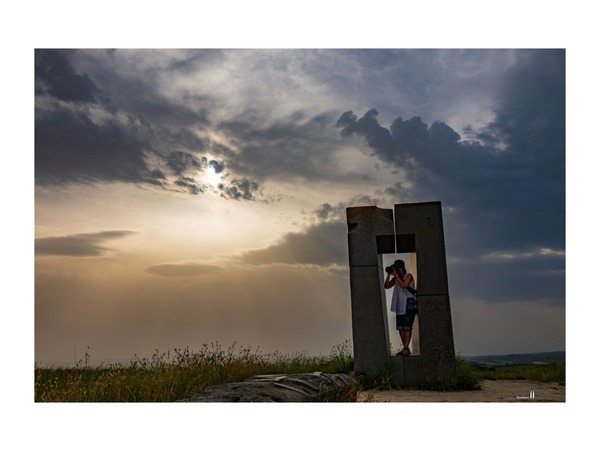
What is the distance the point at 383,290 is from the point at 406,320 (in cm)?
71

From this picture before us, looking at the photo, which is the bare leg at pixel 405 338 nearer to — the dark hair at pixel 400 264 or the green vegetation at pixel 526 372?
the dark hair at pixel 400 264

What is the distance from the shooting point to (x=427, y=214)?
12438mm

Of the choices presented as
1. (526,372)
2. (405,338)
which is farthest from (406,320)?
(526,372)

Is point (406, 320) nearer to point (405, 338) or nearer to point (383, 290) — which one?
point (405, 338)

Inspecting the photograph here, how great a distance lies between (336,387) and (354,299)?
144 inches

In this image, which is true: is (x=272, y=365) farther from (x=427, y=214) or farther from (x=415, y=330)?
(x=427, y=214)

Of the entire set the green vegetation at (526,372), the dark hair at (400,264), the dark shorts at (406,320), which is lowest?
the green vegetation at (526,372)

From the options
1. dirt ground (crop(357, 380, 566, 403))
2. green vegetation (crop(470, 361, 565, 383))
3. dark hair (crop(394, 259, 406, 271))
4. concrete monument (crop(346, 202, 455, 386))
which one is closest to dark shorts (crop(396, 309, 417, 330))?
concrete monument (crop(346, 202, 455, 386))

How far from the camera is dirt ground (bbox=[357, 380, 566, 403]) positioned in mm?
10438

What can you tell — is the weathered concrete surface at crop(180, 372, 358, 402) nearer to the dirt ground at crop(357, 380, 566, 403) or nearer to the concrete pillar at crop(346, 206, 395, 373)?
the dirt ground at crop(357, 380, 566, 403)

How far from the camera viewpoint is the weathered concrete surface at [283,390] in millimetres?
7605

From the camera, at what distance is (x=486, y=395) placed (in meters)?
11.0

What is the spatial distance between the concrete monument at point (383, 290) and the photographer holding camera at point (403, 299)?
197 millimetres

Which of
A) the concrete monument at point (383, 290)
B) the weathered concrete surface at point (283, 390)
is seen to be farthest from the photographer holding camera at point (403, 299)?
the weathered concrete surface at point (283, 390)
